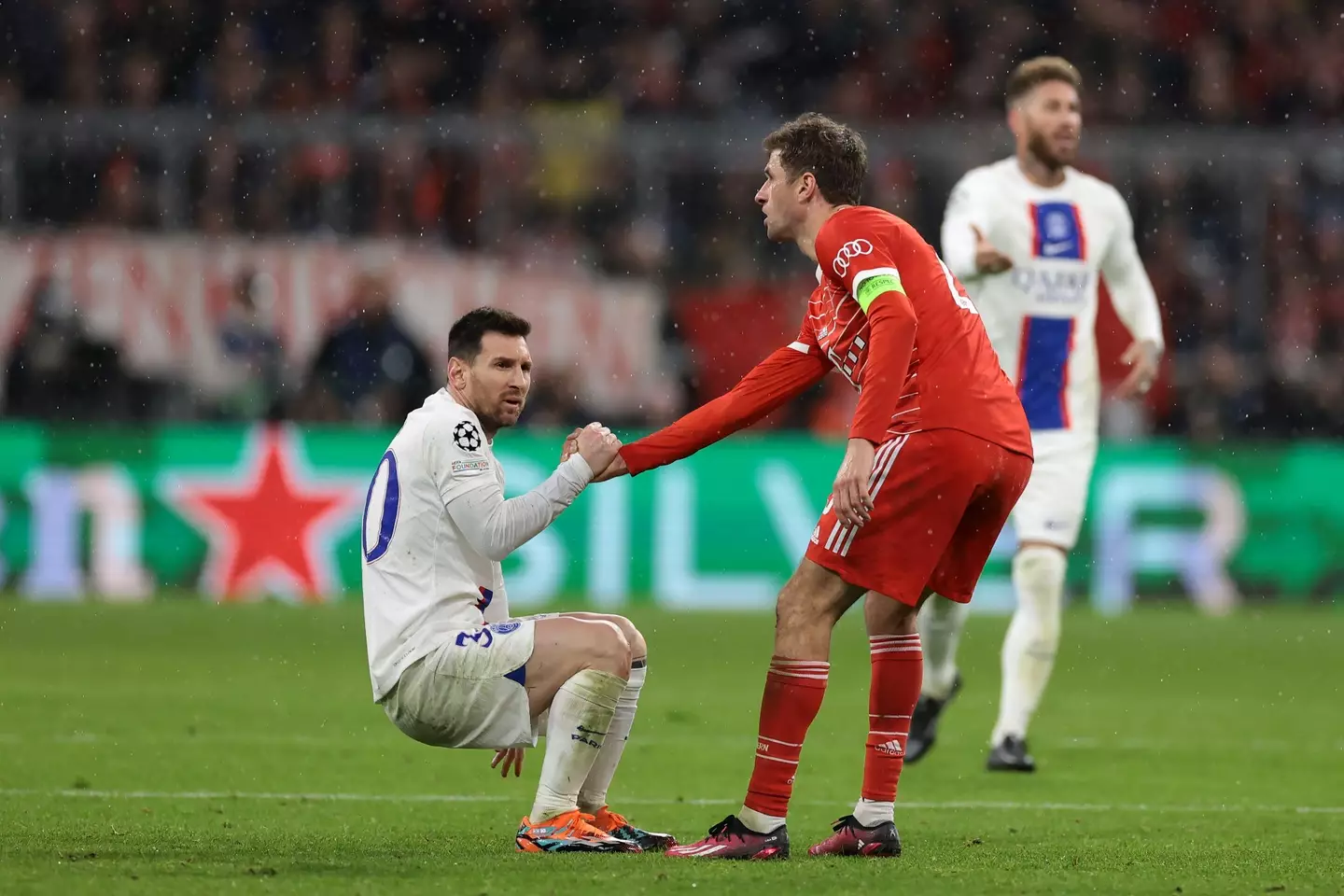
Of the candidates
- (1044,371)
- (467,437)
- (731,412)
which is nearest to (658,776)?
(731,412)

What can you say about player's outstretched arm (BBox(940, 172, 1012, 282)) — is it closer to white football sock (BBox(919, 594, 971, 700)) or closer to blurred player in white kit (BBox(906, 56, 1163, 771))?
blurred player in white kit (BBox(906, 56, 1163, 771))

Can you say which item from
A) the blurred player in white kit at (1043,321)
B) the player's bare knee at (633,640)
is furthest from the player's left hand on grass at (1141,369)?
the player's bare knee at (633,640)

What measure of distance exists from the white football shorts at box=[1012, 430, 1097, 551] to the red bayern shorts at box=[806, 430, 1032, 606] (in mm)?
2676

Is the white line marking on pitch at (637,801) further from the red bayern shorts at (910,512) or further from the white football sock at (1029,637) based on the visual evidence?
the red bayern shorts at (910,512)

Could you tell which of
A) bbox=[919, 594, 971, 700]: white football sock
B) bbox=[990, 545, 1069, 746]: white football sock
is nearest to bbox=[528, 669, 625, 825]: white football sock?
bbox=[990, 545, 1069, 746]: white football sock

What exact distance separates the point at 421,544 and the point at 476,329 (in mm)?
630

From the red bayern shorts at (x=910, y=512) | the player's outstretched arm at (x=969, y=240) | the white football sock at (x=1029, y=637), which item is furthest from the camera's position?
the white football sock at (x=1029, y=637)

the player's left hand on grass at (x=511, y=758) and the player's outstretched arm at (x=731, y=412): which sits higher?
the player's outstretched arm at (x=731, y=412)

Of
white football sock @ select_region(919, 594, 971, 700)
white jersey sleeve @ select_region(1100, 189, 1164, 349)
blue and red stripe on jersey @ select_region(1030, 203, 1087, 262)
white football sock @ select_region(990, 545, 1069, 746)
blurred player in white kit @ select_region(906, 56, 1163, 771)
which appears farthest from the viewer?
white jersey sleeve @ select_region(1100, 189, 1164, 349)

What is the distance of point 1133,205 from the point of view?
1692 cm

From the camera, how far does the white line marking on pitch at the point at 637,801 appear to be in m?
6.83

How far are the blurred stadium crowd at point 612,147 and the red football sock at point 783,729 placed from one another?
10.3m

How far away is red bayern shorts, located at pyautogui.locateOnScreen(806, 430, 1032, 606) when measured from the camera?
566 cm

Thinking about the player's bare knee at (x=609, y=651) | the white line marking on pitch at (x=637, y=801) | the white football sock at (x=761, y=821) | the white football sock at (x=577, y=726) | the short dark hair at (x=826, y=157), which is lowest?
the white line marking on pitch at (x=637, y=801)
